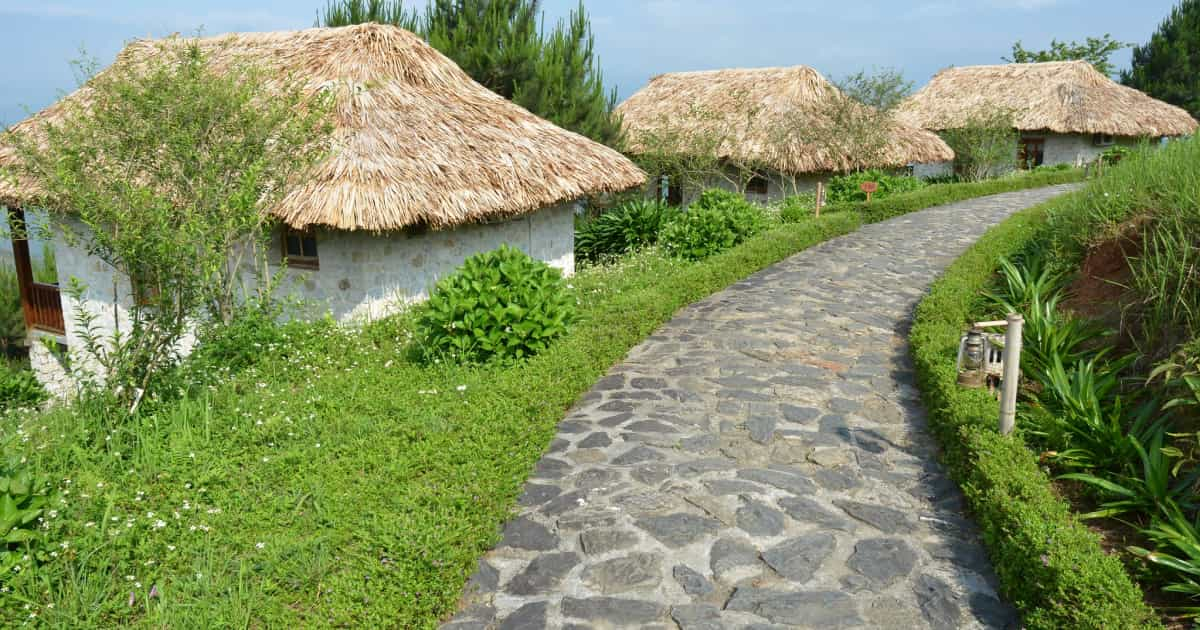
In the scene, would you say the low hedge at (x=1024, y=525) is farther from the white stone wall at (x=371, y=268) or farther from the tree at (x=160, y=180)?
the white stone wall at (x=371, y=268)

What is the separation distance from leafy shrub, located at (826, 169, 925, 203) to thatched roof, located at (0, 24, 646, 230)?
722 centimetres

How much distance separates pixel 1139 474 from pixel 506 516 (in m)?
3.94

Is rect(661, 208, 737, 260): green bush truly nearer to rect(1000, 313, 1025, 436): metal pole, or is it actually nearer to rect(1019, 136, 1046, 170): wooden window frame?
rect(1000, 313, 1025, 436): metal pole

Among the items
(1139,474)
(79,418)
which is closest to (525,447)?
(79,418)

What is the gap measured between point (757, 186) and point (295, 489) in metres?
19.4

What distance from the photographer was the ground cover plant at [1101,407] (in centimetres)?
396

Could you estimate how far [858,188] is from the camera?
762 inches

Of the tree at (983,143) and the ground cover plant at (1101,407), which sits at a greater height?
the tree at (983,143)

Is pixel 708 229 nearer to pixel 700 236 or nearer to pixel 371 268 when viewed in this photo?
pixel 700 236

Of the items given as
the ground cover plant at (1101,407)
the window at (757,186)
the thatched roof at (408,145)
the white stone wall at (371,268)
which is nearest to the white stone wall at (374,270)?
the white stone wall at (371,268)

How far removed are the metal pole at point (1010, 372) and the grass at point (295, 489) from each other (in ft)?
10.5

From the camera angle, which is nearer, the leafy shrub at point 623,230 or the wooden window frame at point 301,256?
the wooden window frame at point 301,256

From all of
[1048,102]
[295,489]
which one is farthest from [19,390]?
[1048,102]

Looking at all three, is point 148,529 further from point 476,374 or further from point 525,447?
point 476,374
